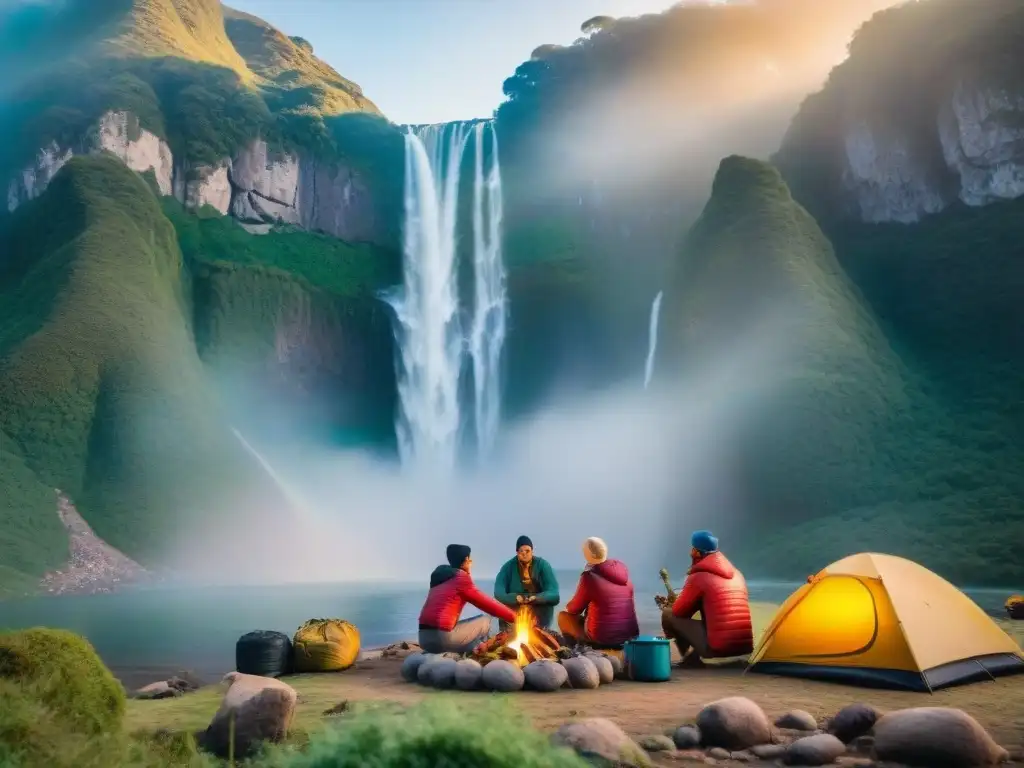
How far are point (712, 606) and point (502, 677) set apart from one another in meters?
3.29

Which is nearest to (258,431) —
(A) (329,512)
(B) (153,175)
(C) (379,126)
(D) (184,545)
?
(A) (329,512)

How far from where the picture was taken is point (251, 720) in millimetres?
6980

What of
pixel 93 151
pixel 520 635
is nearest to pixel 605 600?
pixel 520 635

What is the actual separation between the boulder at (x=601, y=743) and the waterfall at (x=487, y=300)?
6394 cm

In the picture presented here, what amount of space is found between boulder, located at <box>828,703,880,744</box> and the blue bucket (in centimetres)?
340

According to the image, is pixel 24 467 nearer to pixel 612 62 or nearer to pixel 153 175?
pixel 153 175

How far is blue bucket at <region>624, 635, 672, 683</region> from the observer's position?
11.0m

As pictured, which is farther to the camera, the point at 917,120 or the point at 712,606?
the point at 917,120

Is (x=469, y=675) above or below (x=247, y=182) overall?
below

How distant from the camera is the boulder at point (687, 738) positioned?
7496 millimetres

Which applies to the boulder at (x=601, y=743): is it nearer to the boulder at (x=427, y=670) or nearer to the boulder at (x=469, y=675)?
the boulder at (x=469, y=675)

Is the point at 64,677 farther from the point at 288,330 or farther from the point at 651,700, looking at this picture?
the point at 288,330

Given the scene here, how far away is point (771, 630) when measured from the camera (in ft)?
39.1

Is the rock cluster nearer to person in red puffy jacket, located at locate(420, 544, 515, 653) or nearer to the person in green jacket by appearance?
person in red puffy jacket, located at locate(420, 544, 515, 653)
